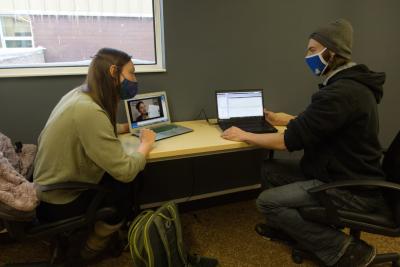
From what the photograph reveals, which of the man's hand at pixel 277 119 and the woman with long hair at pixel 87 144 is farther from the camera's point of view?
the man's hand at pixel 277 119

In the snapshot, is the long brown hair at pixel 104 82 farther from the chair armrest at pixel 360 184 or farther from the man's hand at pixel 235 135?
the chair armrest at pixel 360 184

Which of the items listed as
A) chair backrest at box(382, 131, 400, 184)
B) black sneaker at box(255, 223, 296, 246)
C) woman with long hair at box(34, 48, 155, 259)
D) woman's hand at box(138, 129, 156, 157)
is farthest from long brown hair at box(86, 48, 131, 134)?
chair backrest at box(382, 131, 400, 184)

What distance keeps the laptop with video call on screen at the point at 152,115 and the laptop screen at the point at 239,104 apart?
29 centimetres

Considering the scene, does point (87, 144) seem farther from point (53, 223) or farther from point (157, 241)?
point (157, 241)

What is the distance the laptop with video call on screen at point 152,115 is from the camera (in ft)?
5.70

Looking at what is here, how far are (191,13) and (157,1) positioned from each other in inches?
8.8

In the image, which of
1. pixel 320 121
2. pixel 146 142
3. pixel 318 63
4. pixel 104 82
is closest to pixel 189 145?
pixel 146 142

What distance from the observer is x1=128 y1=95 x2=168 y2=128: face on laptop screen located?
1.76 metres

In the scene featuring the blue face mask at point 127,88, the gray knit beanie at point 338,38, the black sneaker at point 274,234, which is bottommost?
the black sneaker at point 274,234

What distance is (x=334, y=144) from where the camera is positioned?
140 cm

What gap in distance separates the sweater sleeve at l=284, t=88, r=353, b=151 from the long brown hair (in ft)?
2.84

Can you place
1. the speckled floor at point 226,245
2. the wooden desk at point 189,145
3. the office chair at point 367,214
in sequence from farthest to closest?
the speckled floor at point 226,245 < the wooden desk at point 189,145 < the office chair at point 367,214

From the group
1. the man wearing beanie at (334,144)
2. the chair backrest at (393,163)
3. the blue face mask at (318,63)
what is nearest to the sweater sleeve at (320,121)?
the man wearing beanie at (334,144)

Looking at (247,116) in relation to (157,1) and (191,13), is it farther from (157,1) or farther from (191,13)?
(157,1)
